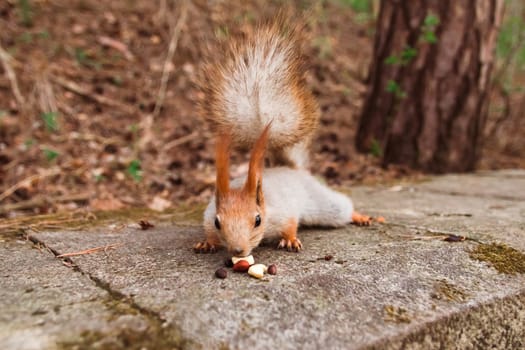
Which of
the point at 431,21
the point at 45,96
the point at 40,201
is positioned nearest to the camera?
the point at 40,201

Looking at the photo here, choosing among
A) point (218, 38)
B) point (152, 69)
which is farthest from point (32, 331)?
point (152, 69)

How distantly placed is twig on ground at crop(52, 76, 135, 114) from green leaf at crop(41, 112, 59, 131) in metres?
0.49

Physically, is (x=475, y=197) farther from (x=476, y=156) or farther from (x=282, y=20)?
(x=282, y=20)

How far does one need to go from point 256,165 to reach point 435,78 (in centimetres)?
243

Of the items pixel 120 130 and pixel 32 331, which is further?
pixel 120 130

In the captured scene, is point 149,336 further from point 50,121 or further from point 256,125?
point 50,121

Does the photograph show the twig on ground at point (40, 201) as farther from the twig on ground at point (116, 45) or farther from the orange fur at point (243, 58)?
the twig on ground at point (116, 45)

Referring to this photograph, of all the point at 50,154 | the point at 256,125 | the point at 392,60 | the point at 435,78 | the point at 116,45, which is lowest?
the point at 50,154

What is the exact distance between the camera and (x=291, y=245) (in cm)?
152

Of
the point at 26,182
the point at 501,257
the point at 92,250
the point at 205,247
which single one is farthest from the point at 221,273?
the point at 26,182

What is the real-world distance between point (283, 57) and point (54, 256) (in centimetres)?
92

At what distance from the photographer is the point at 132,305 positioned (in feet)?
3.26

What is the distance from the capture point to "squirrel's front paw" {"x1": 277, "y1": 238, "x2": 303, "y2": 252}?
150 cm

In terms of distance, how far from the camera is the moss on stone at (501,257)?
1.30 metres
